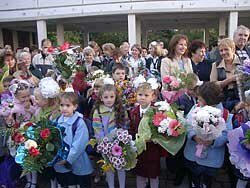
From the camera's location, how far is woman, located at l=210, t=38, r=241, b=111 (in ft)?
13.6

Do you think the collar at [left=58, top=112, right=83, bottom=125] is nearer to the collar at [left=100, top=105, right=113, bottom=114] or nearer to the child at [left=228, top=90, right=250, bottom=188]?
the collar at [left=100, top=105, right=113, bottom=114]

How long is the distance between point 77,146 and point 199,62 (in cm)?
270

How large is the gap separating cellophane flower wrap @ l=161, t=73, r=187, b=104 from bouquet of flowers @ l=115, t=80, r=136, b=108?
47cm

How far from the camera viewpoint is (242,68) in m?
3.53

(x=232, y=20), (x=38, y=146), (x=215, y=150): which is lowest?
(x=215, y=150)

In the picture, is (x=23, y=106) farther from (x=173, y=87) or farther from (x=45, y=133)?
(x=173, y=87)

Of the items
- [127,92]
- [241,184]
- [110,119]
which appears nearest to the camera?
[241,184]

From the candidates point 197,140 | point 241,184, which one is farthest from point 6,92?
point 241,184

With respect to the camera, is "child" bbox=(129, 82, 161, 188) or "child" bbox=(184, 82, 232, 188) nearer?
"child" bbox=(184, 82, 232, 188)

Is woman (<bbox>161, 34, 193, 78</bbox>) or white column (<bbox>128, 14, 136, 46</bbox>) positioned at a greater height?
white column (<bbox>128, 14, 136, 46</bbox>)

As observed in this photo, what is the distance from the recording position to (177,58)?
4910mm

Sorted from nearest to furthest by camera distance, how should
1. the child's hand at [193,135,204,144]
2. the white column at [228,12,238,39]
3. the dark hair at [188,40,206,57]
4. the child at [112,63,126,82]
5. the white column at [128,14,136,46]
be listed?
1. the child's hand at [193,135,204,144]
2. the child at [112,63,126,82]
3. the dark hair at [188,40,206,57]
4. the white column at [228,12,238,39]
5. the white column at [128,14,136,46]

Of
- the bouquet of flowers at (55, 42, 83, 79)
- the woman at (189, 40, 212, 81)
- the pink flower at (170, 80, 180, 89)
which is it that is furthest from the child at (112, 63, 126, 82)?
the woman at (189, 40, 212, 81)

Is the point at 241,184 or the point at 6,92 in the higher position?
the point at 6,92
